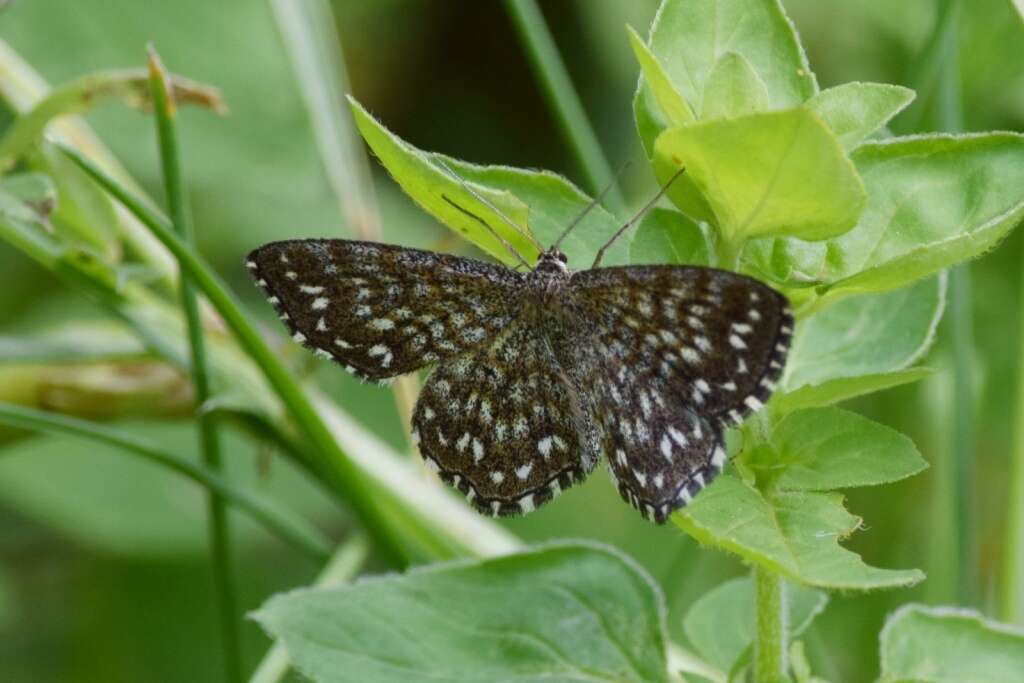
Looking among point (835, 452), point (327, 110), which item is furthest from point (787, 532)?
point (327, 110)

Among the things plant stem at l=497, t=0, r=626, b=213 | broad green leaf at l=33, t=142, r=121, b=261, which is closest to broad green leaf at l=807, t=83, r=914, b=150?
plant stem at l=497, t=0, r=626, b=213

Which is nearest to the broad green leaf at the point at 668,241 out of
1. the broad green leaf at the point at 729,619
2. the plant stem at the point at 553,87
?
the broad green leaf at the point at 729,619

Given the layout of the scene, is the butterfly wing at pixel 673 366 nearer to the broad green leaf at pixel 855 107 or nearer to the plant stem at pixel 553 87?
the broad green leaf at pixel 855 107

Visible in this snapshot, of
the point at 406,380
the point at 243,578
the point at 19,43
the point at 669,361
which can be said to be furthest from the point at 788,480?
the point at 19,43

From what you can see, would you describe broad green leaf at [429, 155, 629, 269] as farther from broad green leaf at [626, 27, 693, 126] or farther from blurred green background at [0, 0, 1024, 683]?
blurred green background at [0, 0, 1024, 683]

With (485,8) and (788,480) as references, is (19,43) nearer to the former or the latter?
(485,8)

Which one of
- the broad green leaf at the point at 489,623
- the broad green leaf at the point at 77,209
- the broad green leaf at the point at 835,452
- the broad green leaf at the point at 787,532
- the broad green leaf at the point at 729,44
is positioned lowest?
the broad green leaf at the point at 489,623
